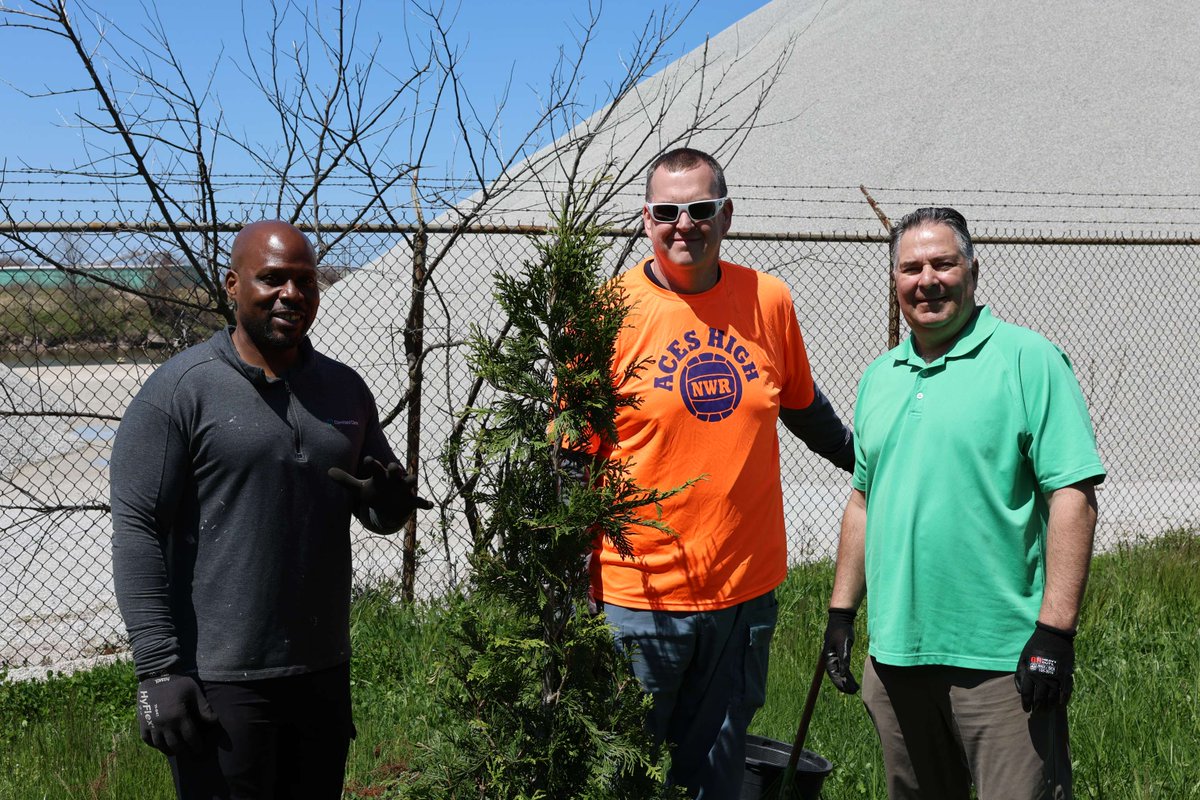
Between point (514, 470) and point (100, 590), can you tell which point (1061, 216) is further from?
point (514, 470)

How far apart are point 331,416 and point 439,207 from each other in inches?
129

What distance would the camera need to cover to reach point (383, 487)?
9.08ft

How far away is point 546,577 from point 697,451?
0.61 meters

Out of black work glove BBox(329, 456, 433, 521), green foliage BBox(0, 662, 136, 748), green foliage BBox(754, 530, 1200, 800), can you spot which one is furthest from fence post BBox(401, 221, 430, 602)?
black work glove BBox(329, 456, 433, 521)

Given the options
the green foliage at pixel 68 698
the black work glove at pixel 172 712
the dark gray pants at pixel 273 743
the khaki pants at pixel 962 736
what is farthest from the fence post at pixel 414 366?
the khaki pants at pixel 962 736

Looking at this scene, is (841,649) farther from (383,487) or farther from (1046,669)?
(383,487)

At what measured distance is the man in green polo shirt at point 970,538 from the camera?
261 cm

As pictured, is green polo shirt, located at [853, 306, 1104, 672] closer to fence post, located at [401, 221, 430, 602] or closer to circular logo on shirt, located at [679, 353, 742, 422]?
circular logo on shirt, located at [679, 353, 742, 422]

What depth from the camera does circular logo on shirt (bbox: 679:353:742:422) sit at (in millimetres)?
3062

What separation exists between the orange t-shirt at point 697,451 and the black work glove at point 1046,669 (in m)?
0.82

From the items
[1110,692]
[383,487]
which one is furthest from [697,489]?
[1110,692]

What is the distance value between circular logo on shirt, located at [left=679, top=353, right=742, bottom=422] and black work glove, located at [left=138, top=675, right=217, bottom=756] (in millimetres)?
1529

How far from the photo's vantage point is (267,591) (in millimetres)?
2629

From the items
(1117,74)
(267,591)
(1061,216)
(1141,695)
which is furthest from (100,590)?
(1117,74)
